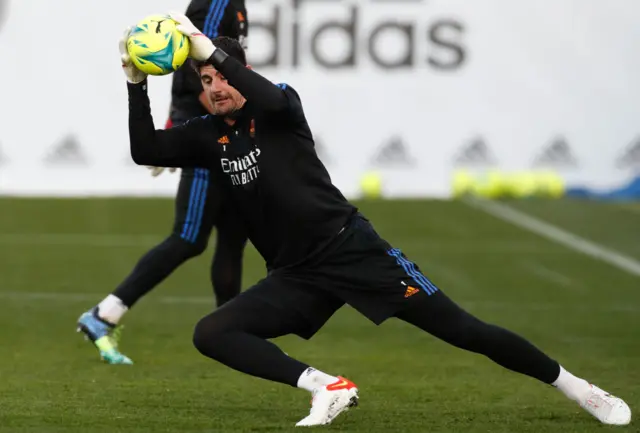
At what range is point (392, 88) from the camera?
20.2 metres

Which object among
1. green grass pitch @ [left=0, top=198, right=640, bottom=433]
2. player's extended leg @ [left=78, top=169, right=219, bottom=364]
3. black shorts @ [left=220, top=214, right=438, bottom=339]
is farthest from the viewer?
player's extended leg @ [left=78, top=169, right=219, bottom=364]

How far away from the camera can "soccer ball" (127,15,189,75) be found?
6.03 m

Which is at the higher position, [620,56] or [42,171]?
[620,56]

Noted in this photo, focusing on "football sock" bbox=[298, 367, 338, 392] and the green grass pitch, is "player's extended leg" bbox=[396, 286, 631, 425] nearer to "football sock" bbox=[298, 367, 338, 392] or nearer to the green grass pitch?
the green grass pitch

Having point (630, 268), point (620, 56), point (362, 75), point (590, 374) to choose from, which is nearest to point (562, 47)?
point (620, 56)

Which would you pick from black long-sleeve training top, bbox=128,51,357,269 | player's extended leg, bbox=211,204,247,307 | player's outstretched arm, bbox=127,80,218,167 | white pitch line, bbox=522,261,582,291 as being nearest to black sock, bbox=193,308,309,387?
black long-sleeve training top, bbox=128,51,357,269

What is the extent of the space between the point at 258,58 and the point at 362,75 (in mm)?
1407

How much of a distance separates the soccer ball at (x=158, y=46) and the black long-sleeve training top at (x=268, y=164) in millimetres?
192

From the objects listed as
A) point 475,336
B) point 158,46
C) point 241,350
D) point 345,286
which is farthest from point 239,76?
point 475,336

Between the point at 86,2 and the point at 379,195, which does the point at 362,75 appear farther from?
the point at 86,2

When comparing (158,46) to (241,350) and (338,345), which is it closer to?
(241,350)

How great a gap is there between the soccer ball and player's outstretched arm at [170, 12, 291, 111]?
5cm

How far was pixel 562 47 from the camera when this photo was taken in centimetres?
2030

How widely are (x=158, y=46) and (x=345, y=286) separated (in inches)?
47.8
